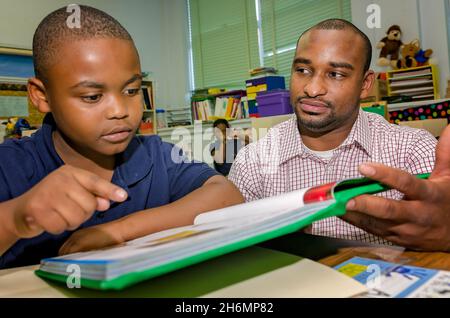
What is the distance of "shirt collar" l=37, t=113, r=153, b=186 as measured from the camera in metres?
0.72

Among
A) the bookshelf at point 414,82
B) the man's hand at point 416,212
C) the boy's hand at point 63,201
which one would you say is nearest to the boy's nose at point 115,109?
the boy's hand at point 63,201

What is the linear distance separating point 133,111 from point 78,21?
0.56 ft

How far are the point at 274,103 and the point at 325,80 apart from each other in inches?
91.5

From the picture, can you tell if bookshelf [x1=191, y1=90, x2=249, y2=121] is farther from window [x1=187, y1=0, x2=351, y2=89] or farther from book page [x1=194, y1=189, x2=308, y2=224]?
book page [x1=194, y1=189, x2=308, y2=224]

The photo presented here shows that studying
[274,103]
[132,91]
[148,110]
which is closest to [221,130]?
[274,103]

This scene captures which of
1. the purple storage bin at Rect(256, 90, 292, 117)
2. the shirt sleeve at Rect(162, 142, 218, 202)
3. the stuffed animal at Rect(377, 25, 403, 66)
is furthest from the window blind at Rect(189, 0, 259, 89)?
the shirt sleeve at Rect(162, 142, 218, 202)

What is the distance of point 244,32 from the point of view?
492 centimetres

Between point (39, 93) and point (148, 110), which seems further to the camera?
point (148, 110)

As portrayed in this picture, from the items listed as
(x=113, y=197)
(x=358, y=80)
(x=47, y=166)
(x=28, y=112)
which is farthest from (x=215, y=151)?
(x=113, y=197)

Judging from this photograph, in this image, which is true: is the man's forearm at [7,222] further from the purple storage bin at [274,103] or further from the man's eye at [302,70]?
the purple storage bin at [274,103]

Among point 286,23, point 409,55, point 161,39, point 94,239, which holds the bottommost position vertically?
point 94,239

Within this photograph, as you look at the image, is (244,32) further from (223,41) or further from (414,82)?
(414,82)

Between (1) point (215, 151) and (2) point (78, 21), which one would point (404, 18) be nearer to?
(1) point (215, 151)

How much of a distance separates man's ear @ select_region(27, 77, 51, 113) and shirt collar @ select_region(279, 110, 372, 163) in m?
0.74
